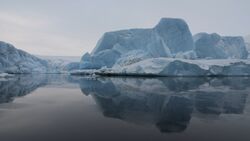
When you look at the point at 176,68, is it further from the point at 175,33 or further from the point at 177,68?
the point at 175,33

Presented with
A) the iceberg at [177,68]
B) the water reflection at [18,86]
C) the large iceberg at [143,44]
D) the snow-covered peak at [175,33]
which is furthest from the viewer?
the snow-covered peak at [175,33]

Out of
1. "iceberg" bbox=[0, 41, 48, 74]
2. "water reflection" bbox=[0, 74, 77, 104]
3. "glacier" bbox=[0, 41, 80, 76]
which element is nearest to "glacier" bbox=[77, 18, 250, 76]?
"water reflection" bbox=[0, 74, 77, 104]

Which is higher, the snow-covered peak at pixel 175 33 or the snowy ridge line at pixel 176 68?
the snow-covered peak at pixel 175 33

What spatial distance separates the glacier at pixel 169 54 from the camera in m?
38.3

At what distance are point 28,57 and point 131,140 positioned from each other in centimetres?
8181

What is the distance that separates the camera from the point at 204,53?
56.8 metres

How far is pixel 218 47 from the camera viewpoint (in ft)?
188

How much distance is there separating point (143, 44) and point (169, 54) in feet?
57.4

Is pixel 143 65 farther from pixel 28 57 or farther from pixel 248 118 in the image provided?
pixel 28 57

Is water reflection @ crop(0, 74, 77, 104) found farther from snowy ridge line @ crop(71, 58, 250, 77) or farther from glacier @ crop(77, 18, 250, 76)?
glacier @ crop(77, 18, 250, 76)

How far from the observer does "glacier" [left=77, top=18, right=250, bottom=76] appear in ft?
126

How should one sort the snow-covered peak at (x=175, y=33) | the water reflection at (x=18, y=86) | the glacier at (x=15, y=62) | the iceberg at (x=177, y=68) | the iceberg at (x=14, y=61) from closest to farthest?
the water reflection at (x=18, y=86), the iceberg at (x=177, y=68), the snow-covered peak at (x=175, y=33), the glacier at (x=15, y=62), the iceberg at (x=14, y=61)

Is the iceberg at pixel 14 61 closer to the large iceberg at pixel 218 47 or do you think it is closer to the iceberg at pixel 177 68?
the iceberg at pixel 177 68

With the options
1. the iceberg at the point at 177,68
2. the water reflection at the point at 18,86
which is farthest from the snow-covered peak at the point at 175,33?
the water reflection at the point at 18,86
